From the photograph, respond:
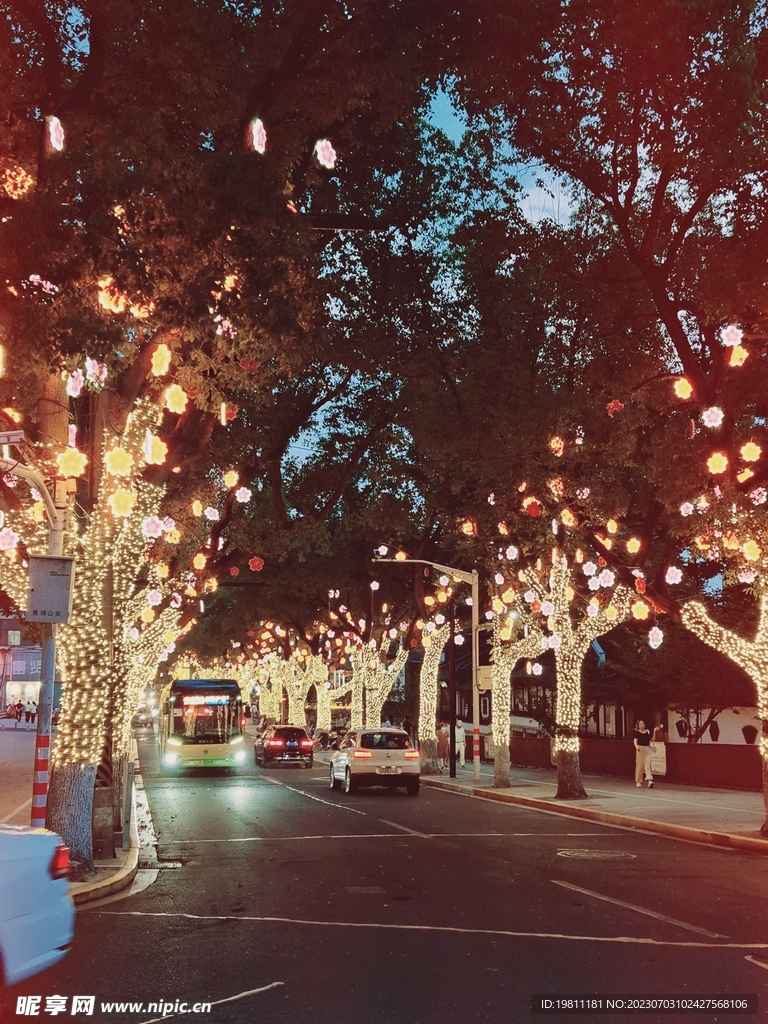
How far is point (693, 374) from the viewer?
16.8 meters

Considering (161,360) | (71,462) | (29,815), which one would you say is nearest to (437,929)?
(71,462)

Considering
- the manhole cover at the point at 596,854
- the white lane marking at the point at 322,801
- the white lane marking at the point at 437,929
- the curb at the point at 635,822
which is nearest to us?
the white lane marking at the point at 437,929

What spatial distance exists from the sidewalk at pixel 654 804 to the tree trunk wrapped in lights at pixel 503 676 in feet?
2.62

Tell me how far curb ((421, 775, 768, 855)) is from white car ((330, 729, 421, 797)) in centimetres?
194

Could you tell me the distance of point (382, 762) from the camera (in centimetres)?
2902

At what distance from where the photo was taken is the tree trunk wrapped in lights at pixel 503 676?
3016cm

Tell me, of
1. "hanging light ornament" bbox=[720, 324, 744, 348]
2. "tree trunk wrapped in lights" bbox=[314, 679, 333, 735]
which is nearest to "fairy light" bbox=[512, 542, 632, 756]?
"hanging light ornament" bbox=[720, 324, 744, 348]

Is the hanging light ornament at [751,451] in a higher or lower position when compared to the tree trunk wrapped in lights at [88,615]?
higher

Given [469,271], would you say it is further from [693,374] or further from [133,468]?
[133,468]

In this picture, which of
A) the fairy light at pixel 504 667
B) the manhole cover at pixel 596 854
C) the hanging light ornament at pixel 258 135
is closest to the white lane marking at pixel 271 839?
the manhole cover at pixel 596 854

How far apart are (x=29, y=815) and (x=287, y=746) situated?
2190 cm

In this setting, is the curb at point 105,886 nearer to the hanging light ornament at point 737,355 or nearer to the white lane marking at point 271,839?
the white lane marking at point 271,839

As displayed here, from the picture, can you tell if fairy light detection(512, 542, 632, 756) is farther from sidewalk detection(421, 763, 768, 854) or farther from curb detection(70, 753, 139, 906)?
curb detection(70, 753, 139, 906)

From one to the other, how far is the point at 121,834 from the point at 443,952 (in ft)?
30.9
